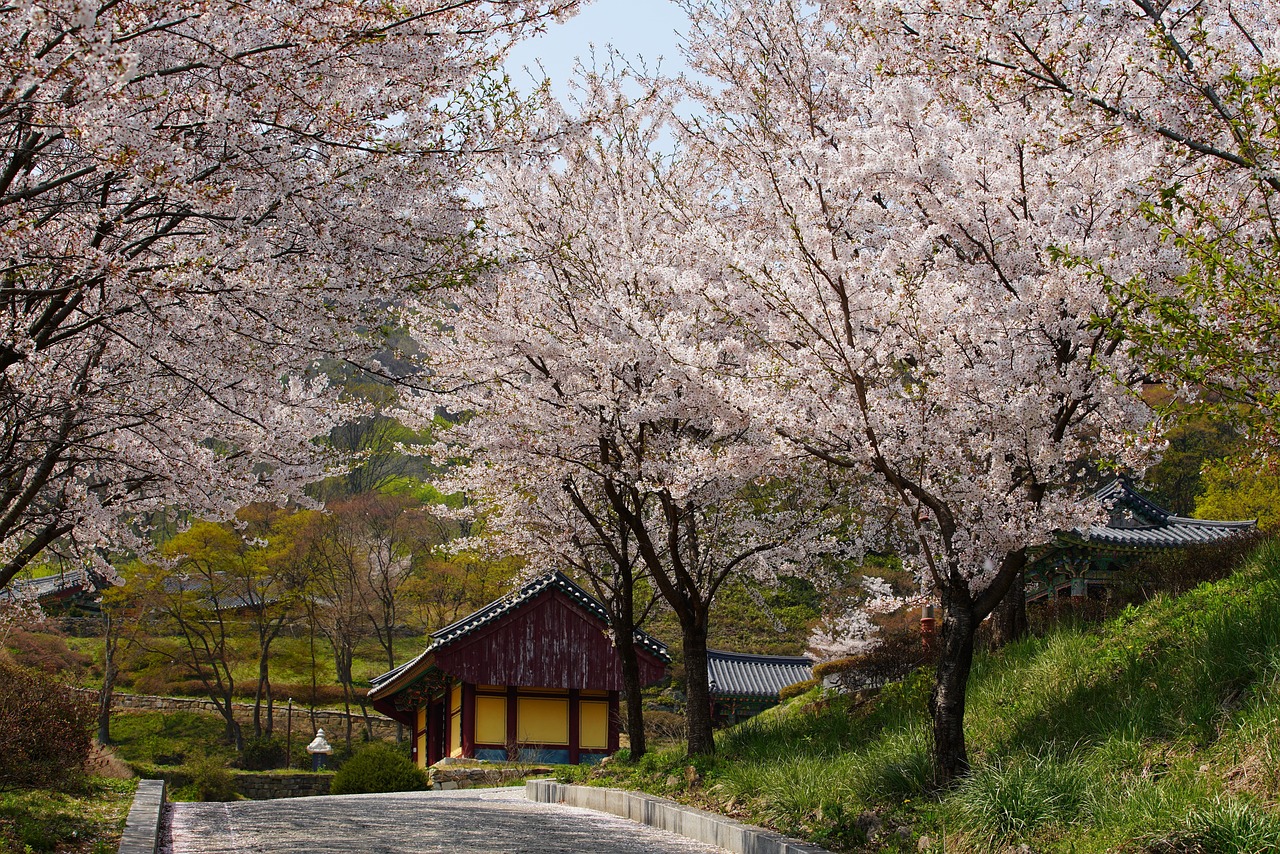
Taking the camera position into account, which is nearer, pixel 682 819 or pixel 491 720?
pixel 682 819

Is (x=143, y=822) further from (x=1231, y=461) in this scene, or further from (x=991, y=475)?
(x=1231, y=461)

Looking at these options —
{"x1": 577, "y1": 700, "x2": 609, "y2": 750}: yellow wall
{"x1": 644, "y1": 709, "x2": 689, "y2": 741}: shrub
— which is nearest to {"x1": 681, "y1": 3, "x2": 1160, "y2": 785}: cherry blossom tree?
{"x1": 577, "y1": 700, "x2": 609, "y2": 750}: yellow wall

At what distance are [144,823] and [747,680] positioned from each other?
88.7 ft

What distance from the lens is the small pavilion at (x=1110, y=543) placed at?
21.9 meters

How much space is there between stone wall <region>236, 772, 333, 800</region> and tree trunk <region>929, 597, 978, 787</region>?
28451 millimetres

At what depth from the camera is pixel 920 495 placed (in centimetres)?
788

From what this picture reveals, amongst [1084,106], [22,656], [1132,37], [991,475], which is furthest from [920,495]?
[22,656]

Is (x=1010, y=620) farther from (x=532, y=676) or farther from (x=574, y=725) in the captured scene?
(x=574, y=725)

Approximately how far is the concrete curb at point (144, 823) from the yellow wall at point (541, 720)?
Result: 14661 millimetres

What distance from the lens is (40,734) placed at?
38.8 feet

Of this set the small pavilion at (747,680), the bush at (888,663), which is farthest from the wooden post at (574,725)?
the bush at (888,663)

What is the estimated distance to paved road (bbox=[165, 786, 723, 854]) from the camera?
8172 mm

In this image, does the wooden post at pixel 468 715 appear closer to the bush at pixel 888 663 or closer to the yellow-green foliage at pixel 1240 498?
the bush at pixel 888 663

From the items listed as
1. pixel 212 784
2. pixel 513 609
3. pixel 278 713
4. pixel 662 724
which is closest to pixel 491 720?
pixel 513 609
